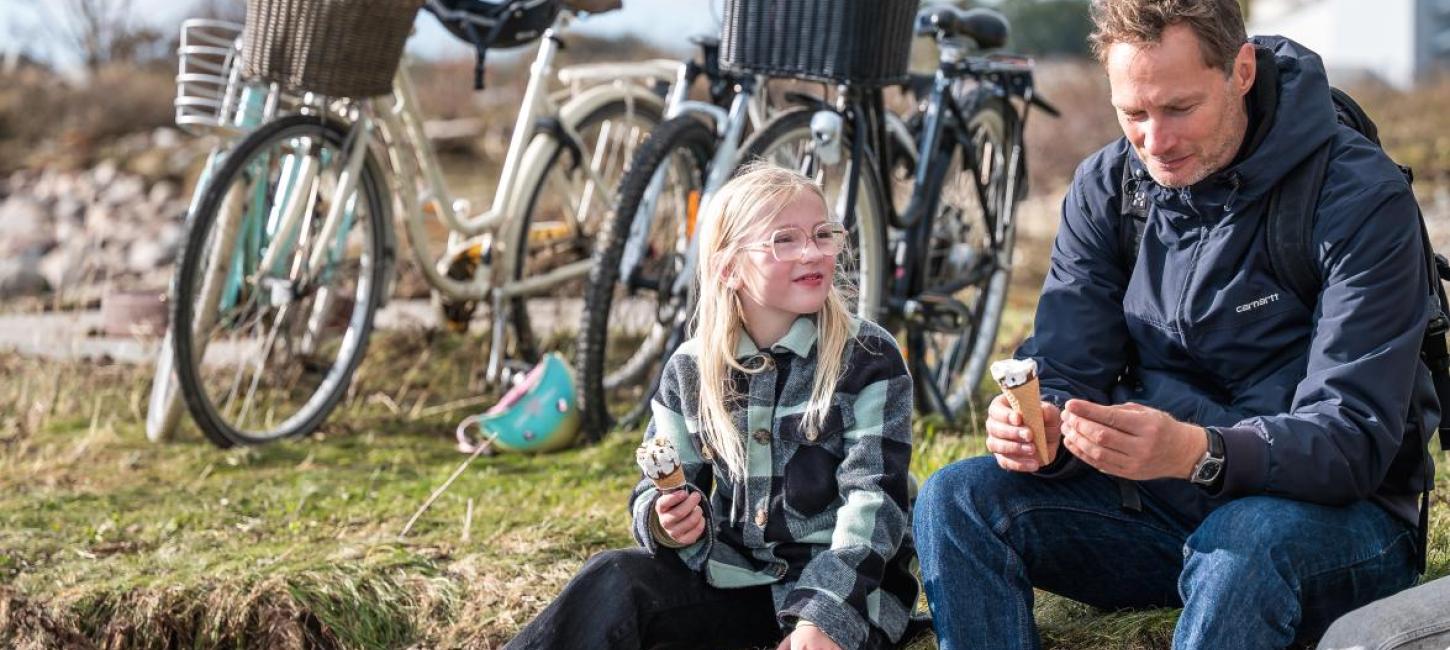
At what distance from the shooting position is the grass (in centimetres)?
329

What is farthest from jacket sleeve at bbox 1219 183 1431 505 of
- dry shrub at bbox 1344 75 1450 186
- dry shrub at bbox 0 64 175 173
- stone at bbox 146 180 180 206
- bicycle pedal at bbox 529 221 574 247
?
dry shrub at bbox 0 64 175 173

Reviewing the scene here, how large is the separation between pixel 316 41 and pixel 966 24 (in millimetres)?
1769

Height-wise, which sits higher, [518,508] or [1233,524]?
[1233,524]

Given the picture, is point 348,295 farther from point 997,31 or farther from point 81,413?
point 997,31

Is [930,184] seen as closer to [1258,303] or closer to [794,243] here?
[794,243]

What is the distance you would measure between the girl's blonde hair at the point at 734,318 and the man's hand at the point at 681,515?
0.37 feet

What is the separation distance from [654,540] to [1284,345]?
99 centimetres

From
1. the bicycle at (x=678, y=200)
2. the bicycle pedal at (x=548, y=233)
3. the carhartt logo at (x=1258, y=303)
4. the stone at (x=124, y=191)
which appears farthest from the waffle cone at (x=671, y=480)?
the stone at (x=124, y=191)

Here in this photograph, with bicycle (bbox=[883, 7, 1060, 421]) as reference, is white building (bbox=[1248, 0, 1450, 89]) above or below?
above

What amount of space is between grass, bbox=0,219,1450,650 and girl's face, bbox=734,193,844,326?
0.63m

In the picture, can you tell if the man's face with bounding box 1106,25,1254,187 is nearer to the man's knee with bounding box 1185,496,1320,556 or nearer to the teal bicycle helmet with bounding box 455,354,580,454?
the man's knee with bounding box 1185,496,1320,556

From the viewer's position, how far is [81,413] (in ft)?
16.8

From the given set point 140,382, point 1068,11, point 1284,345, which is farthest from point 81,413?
point 1068,11

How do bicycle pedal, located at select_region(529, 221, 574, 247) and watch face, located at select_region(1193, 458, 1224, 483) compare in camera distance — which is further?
bicycle pedal, located at select_region(529, 221, 574, 247)
